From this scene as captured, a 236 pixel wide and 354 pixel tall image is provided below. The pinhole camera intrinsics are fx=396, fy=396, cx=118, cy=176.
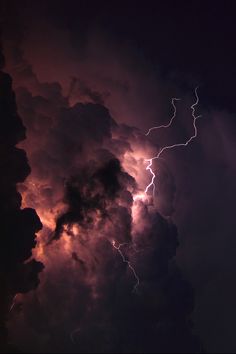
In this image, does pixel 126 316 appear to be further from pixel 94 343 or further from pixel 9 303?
pixel 9 303

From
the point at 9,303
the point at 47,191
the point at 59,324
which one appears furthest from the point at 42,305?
the point at 9,303

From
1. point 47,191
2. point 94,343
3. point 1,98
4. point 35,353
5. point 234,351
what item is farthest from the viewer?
point 234,351

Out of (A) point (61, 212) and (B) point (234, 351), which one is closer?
(A) point (61, 212)

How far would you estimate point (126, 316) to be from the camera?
50.8m

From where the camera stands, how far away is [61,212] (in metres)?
40.2

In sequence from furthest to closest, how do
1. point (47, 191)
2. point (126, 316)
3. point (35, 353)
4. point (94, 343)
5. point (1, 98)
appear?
1. point (126, 316)
2. point (94, 343)
3. point (35, 353)
4. point (47, 191)
5. point (1, 98)

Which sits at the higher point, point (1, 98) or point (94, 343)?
point (1, 98)

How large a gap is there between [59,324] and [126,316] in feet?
29.1

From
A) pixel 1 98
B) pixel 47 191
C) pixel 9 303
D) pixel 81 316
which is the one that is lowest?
pixel 9 303

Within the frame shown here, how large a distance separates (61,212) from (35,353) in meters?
16.5

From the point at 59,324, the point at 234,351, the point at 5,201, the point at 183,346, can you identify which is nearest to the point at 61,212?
the point at 5,201

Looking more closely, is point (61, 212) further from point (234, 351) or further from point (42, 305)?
point (234, 351)

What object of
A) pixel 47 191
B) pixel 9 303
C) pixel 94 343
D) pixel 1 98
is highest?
pixel 47 191

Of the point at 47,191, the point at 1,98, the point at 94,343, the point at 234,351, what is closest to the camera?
the point at 1,98
